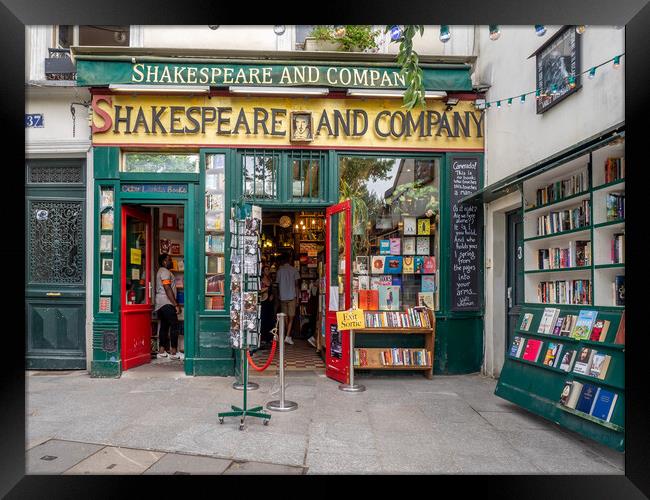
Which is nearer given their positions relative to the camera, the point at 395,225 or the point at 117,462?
the point at 117,462

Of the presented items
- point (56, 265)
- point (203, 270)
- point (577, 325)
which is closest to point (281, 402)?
point (203, 270)

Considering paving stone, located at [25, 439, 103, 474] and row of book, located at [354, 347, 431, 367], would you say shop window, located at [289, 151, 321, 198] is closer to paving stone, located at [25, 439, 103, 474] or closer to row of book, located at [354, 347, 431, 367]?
row of book, located at [354, 347, 431, 367]

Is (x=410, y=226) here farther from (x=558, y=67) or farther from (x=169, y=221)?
(x=169, y=221)

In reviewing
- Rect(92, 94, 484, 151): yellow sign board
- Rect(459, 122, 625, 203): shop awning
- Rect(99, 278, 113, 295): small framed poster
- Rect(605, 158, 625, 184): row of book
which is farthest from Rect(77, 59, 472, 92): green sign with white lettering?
Rect(605, 158, 625, 184): row of book

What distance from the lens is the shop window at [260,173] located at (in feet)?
25.4

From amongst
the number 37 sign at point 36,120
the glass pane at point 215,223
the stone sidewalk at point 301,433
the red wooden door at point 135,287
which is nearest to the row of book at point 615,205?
the stone sidewalk at point 301,433

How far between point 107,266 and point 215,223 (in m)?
1.79

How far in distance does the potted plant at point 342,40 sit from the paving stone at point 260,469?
21.1ft

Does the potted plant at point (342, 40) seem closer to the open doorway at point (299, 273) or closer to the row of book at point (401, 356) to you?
the open doorway at point (299, 273)

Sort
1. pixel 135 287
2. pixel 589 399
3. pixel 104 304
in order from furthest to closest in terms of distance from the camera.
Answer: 1. pixel 135 287
2. pixel 104 304
3. pixel 589 399

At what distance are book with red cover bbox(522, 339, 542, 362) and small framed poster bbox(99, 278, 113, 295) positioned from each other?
19.5 feet

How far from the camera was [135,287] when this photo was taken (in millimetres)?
8172

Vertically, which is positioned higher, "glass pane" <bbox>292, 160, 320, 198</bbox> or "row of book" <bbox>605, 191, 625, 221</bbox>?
"glass pane" <bbox>292, 160, 320, 198</bbox>

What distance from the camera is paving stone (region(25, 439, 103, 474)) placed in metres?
4.07
